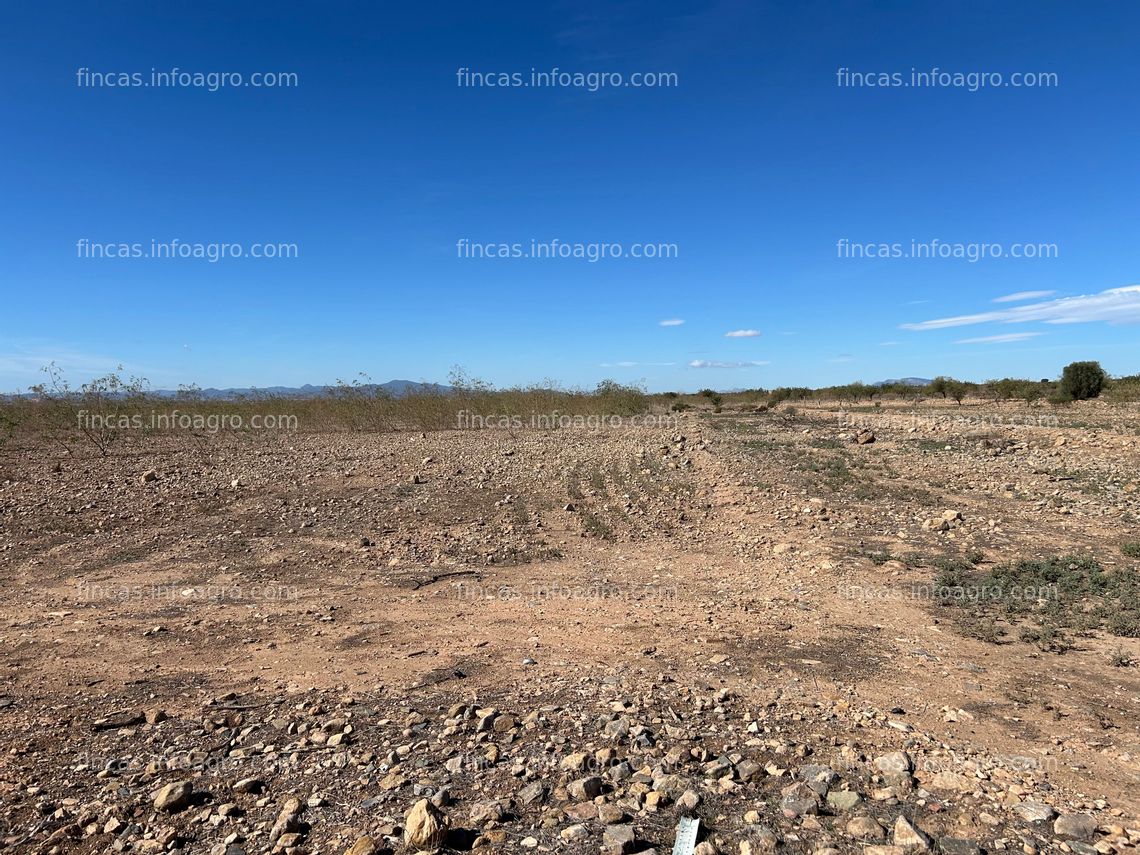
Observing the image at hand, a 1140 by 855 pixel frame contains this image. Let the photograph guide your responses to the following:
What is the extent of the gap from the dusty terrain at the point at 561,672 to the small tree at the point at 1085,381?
2377 centimetres

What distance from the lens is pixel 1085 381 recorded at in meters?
26.9

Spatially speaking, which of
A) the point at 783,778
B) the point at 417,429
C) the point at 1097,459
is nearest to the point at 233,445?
the point at 417,429

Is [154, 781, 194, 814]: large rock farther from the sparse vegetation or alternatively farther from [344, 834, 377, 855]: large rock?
the sparse vegetation

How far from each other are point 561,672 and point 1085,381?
3249 centimetres

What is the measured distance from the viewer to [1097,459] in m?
9.64

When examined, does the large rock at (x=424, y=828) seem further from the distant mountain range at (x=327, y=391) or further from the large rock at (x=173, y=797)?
the distant mountain range at (x=327, y=391)

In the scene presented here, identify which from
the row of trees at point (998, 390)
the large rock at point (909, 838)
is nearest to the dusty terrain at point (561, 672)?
the large rock at point (909, 838)

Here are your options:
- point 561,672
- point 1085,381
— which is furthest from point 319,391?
point 1085,381

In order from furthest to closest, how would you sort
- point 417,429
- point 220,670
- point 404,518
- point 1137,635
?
point 417,429
point 404,518
point 1137,635
point 220,670

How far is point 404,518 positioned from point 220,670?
3696 mm

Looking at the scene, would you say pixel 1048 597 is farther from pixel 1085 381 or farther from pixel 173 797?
pixel 1085 381

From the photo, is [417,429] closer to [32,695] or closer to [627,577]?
[627,577]

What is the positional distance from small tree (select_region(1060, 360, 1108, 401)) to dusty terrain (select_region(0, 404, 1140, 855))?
936 inches

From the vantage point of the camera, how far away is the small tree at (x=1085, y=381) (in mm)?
26891
